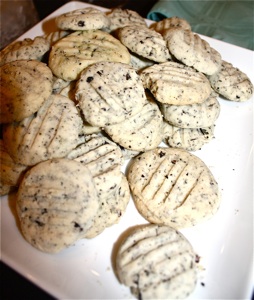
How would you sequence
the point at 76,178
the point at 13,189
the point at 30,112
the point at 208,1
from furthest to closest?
the point at 208,1
the point at 13,189
the point at 30,112
the point at 76,178

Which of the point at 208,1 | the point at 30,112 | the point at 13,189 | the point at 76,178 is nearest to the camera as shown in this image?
the point at 76,178

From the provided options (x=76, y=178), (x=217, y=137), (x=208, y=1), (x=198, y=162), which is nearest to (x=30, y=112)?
(x=76, y=178)

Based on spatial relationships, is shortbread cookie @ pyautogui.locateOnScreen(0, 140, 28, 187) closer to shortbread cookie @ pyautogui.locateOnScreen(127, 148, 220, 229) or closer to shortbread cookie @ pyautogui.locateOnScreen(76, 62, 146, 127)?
shortbread cookie @ pyautogui.locateOnScreen(76, 62, 146, 127)

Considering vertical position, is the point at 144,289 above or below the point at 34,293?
above

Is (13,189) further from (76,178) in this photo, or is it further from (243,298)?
(243,298)

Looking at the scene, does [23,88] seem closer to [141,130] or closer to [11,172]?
[11,172]

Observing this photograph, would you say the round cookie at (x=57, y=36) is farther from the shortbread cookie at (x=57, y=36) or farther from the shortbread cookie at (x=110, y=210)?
the shortbread cookie at (x=110, y=210)
